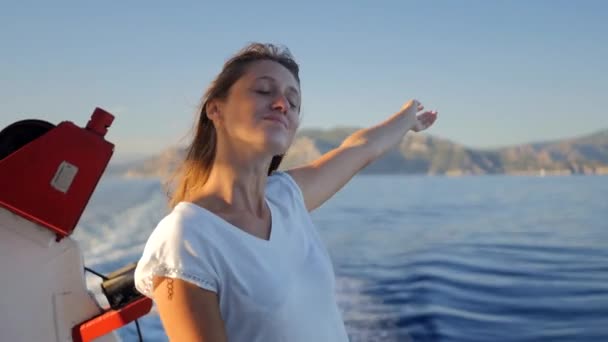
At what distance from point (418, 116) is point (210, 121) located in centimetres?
79

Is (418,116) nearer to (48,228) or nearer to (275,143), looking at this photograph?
(275,143)

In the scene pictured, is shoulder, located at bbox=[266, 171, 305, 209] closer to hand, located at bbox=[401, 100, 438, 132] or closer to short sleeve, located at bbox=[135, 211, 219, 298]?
short sleeve, located at bbox=[135, 211, 219, 298]

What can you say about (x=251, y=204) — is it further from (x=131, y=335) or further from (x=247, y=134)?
(x=131, y=335)

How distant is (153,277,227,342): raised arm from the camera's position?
97 cm

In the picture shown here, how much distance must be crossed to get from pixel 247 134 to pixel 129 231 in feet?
27.8


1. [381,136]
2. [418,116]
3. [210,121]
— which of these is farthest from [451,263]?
[210,121]

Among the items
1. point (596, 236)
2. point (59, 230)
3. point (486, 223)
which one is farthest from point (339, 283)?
point (486, 223)

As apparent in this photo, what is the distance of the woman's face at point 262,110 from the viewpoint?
3.71 feet

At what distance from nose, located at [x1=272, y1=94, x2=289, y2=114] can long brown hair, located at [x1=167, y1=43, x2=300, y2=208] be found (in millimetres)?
80

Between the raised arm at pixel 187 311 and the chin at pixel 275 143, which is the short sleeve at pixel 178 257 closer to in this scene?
the raised arm at pixel 187 311

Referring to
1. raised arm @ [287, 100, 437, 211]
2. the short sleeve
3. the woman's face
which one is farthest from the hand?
the short sleeve

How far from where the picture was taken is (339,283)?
6.02 meters

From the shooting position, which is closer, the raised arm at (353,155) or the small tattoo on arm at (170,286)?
the small tattoo on arm at (170,286)

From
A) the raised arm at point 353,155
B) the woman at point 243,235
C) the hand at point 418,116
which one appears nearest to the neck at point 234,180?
the woman at point 243,235
